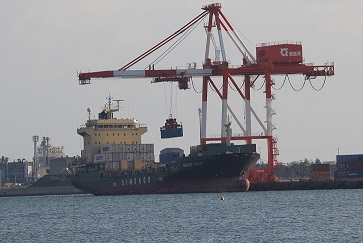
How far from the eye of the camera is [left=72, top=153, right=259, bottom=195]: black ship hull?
9125 cm

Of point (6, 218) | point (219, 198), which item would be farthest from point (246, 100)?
point (6, 218)

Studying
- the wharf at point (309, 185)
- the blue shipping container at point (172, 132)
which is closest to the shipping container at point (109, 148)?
the blue shipping container at point (172, 132)

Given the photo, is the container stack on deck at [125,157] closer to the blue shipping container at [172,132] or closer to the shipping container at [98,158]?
the shipping container at [98,158]

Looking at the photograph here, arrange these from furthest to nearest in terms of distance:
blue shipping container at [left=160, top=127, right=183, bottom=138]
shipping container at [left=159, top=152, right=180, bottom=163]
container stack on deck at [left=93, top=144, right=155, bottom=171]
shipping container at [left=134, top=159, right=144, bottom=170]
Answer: container stack on deck at [left=93, top=144, right=155, bottom=171]
shipping container at [left=134, top=159, right=144, bottom=170]
shipping container at [left=159, top=152, right=180, bottom=163]
blue shipping container at [left=160, top=127, right=183, bottom=138]

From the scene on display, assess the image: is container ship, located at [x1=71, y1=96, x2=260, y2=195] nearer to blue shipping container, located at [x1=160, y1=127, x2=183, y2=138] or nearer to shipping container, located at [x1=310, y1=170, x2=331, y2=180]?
blue shipping container, located at [x1=160, y1=127, x2=183, y2=138]

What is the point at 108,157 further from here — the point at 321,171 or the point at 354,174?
the point at 354,174

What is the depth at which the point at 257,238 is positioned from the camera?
48.7m

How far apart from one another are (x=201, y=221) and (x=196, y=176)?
34.4 metres

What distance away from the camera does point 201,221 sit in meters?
58.9

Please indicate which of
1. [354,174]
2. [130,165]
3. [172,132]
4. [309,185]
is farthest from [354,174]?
[130,165]

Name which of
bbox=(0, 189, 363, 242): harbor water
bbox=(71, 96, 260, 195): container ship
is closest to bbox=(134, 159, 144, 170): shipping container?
bbox=(71, 96, 260, 195): container ship

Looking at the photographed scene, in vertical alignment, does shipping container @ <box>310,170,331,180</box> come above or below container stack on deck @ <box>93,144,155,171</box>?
below

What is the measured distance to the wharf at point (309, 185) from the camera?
97.9 meters

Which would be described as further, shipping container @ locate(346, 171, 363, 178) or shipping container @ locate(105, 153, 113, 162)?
shipping container @ locate(346, 171, 363, 178)
